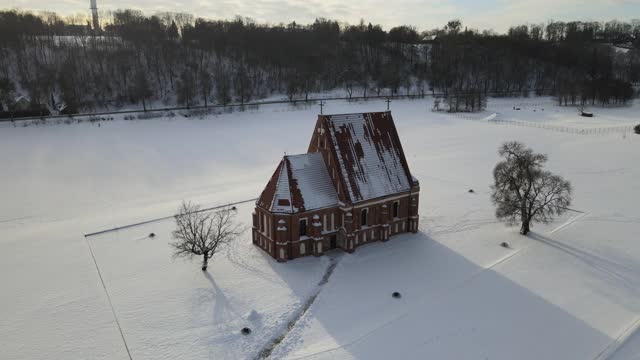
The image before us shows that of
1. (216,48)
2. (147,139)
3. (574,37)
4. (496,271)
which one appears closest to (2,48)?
(216,48)

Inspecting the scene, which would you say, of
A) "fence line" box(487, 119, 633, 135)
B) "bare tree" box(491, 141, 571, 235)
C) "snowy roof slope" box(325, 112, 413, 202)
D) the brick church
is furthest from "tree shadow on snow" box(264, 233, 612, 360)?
"fence line" box(487, 119, 633, 135)

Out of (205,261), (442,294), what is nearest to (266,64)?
(205,261)

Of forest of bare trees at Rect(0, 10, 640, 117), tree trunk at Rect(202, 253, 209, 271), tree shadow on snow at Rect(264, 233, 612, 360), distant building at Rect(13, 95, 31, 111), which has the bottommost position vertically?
tree shadow on snow at Rect(264, 233, 612, 360)

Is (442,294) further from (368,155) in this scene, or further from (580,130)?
(580,130)

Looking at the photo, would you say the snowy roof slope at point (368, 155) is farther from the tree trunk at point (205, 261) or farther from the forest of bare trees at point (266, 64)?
the forest of bare trees at point (266, 64)

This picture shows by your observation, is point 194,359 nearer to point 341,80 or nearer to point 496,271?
point 496,271

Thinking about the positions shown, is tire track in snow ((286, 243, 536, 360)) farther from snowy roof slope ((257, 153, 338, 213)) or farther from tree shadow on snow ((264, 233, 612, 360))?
snowy roof slope ((257, 153, 338, 213))

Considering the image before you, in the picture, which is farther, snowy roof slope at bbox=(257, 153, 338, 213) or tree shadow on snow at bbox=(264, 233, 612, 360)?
snowy roof slope at bbox=(257, 153, 338, 213)

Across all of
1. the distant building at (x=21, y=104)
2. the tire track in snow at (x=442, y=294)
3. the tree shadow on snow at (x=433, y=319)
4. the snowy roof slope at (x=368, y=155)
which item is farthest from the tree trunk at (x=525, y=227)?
the distant building at (x=21, y=104)
